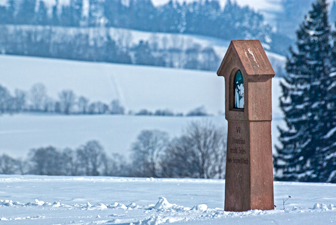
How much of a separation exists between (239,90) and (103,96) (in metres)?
68.7

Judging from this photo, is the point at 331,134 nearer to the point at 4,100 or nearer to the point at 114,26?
the point at 4,100

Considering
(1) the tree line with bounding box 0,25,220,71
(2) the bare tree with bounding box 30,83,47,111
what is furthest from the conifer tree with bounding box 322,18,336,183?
(1) the tree line with bounding box 0,25,220,71

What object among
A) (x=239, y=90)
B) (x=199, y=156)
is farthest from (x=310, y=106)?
(x=239, y=90)

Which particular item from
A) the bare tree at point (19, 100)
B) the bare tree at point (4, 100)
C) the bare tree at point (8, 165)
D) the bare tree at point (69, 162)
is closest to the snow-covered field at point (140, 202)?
the bare tree at point (69, 162)

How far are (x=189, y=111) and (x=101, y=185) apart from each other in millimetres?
54134

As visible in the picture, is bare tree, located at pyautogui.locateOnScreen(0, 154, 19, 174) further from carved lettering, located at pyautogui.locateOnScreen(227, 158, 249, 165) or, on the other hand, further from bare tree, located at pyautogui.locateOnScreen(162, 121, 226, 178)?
carved lettering, located at pyautogui.locateOnScreen(227, 158, 249, 165)

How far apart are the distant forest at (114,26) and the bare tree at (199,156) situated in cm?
5172

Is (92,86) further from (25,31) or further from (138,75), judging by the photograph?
(25,31)

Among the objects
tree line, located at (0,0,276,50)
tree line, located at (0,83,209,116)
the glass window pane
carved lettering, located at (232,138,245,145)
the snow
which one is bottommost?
carved lettering, located at (232,138,245,145)

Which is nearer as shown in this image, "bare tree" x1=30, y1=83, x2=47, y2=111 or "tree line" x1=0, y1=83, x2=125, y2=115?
"tree line" x1=0, y1=83, x2=125, y2=115

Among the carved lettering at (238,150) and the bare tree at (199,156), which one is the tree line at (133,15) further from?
the carved lettering at (238,150)

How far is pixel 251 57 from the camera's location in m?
8.37

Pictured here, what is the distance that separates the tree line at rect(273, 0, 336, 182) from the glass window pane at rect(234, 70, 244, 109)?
1708cm

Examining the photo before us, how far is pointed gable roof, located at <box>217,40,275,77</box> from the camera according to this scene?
8172 mm
